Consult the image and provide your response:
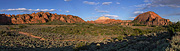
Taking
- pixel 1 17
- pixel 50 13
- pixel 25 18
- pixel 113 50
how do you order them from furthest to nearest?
1. pixel 50 13
2. pixel 25 18
3. pixel 1 17
4. pixel 113 50

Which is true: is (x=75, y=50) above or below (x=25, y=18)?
below

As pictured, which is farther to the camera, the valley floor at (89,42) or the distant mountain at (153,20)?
the distant mountain at (153,20)

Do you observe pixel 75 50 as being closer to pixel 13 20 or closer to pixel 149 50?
pixel 149 50

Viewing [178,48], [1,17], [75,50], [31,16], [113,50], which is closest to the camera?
[178,48]

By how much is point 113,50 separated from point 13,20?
115626 mm

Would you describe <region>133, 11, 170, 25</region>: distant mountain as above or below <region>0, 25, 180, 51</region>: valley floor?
above

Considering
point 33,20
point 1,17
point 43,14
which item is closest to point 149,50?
point 1,17

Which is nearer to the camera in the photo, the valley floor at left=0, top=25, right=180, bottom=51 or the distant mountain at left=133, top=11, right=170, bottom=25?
the valley floor at left=0, top=25, right=180, bottom=51

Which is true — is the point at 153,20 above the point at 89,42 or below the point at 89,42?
above

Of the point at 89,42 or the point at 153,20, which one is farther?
the point at 153,20

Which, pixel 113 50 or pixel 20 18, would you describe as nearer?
pixel 113 50

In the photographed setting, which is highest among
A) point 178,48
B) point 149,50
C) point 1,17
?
point 1,17

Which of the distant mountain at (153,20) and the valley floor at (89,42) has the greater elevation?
the distant mountain at (153,20)

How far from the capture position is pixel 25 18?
361ft
